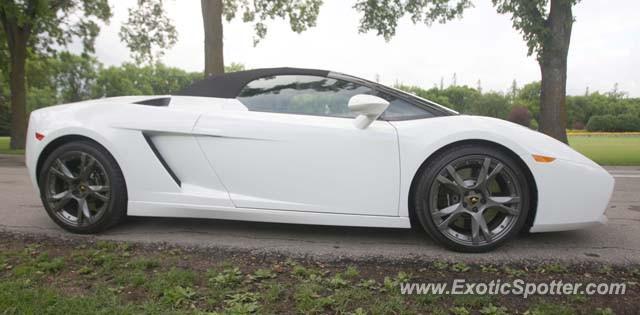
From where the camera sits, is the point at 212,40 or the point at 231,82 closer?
the point at 231,82

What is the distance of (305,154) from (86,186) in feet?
5.32

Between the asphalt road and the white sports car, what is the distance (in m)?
0.16

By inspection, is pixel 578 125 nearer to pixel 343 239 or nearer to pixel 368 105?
pixel 343 239

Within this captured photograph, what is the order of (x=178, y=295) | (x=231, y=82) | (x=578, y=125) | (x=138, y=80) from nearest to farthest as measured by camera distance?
(x=178, y=295) < (x=231, y=82) < (x=578, y=125) < (x=138, y=80)

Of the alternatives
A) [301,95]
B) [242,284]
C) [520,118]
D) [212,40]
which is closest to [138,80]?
[212,40]

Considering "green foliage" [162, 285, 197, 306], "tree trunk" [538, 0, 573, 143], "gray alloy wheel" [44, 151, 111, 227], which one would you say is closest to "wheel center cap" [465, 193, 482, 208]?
"green foliage" [162, 285, 197, 306]

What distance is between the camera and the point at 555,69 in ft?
32.0

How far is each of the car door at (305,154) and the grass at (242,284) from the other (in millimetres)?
421

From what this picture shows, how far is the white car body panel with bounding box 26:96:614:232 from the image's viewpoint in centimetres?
266

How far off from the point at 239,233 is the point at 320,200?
764mm

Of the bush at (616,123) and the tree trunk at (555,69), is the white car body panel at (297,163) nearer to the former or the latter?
the tree trunk at (555,69)

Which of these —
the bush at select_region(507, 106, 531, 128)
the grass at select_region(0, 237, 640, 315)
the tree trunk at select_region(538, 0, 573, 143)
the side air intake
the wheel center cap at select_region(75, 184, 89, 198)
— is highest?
the tree trunk at select_region(538, 0, 573, 143)

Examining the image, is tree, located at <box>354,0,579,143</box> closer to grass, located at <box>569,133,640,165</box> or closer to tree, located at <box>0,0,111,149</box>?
grass, located at <box>569,133,640,165</box>

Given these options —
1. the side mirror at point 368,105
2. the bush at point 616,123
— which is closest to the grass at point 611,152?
the side mirror at point 368,105
